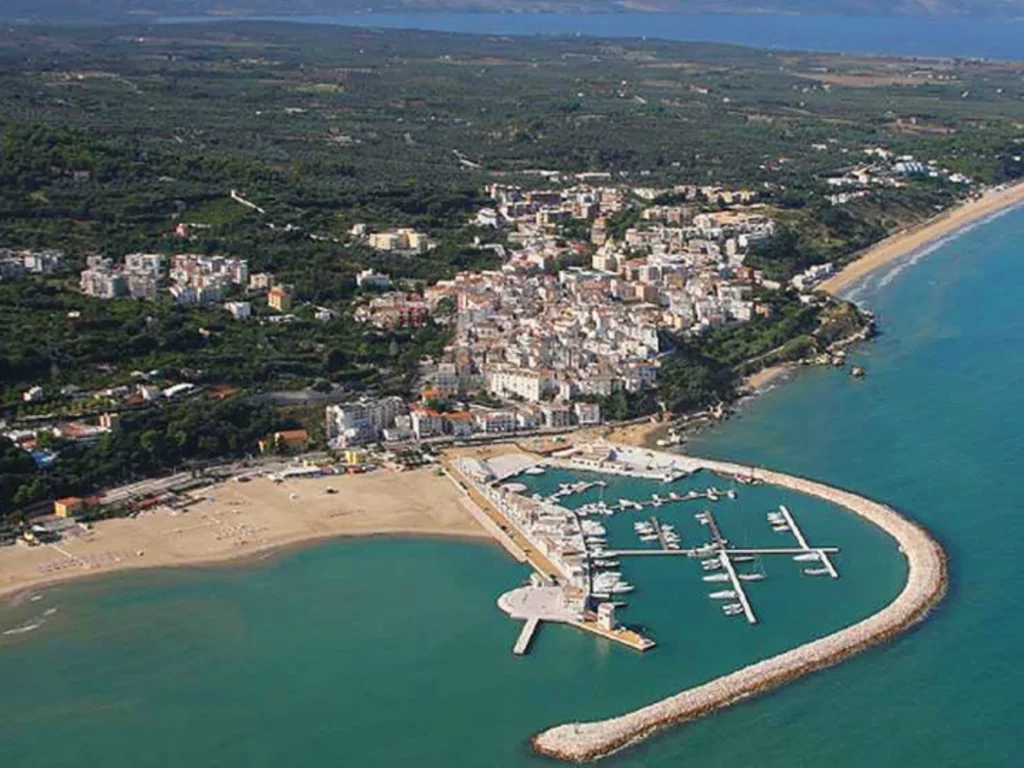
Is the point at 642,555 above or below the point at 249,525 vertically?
above

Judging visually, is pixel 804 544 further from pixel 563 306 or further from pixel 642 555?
pixel 563 306

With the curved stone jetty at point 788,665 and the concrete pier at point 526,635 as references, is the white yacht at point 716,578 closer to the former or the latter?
the curved stone jetty at point 788,665

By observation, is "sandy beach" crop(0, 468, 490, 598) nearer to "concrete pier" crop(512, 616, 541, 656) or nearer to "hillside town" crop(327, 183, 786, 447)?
"hillside town" crop(327, 183, 786, 447)

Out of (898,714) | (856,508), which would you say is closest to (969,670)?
(898,714)

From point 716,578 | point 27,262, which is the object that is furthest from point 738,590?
point 27,262

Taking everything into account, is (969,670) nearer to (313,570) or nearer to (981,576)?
(981,576)

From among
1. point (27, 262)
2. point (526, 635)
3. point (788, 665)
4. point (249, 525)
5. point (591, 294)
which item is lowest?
point (249, 525)

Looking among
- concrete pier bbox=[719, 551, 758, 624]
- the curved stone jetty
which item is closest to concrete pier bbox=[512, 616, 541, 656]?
the curved stone jetty
